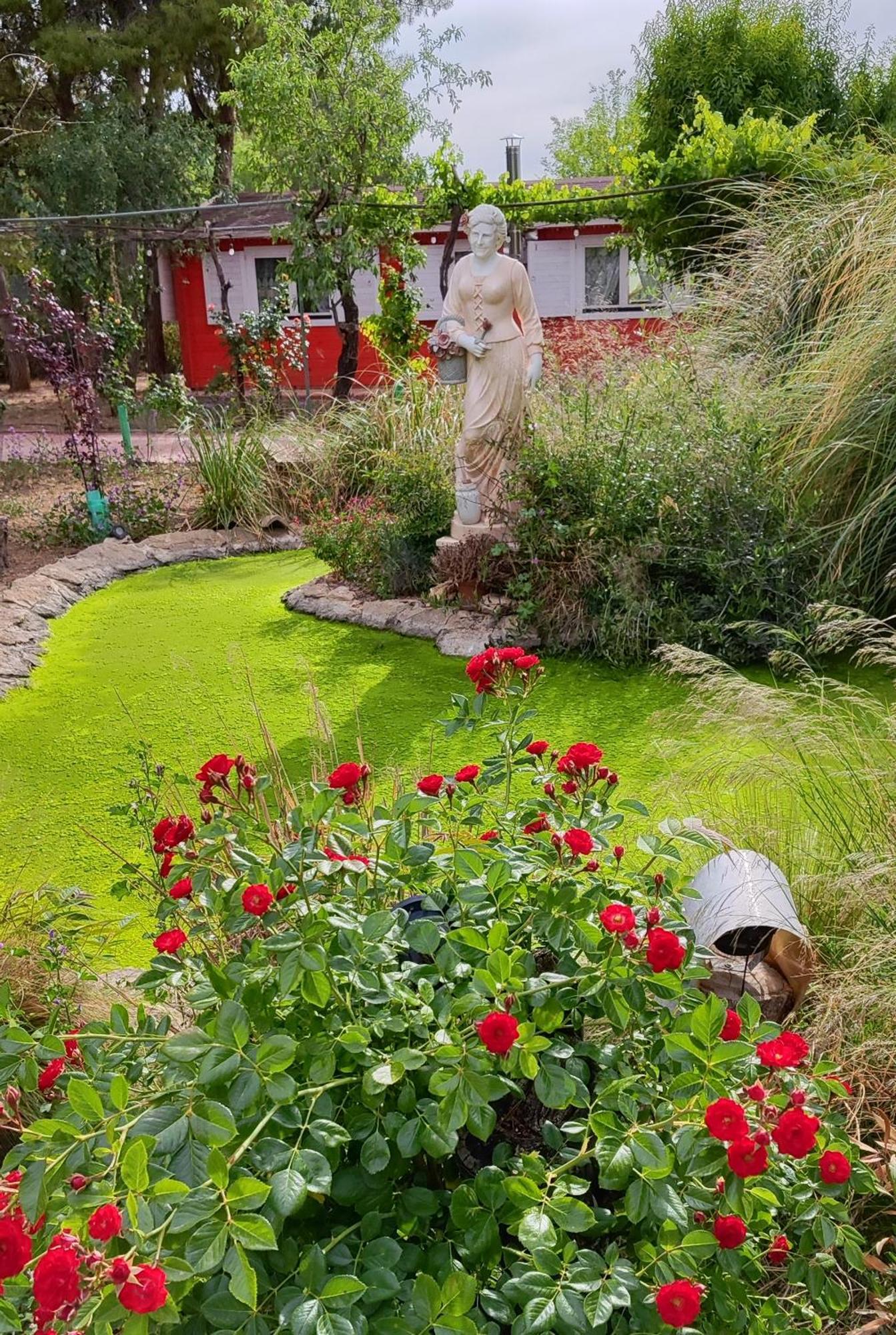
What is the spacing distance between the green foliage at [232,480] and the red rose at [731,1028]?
7.38m

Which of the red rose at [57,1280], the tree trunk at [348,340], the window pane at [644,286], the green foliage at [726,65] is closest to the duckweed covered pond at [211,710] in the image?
the red rose at [57,1280]

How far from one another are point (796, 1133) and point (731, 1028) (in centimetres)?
26

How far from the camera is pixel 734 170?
29.9 ft

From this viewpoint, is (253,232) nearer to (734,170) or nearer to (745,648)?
(734,170)

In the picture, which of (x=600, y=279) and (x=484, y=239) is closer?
(x=484, y=239)

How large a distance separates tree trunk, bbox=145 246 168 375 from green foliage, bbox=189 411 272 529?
1050 centimetres

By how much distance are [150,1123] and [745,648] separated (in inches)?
171

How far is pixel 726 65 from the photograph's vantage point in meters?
12.7

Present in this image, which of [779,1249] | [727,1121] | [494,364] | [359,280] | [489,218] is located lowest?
[779,1249]

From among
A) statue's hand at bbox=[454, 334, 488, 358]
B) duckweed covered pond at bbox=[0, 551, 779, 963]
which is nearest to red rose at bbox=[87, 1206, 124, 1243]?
duckweed covered pond at bbox=[0, 551, 779, 963]

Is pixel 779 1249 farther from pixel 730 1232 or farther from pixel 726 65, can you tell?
pixel 726 65

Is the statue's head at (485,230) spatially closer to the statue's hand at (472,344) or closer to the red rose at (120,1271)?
the statue's hand at (472,344)

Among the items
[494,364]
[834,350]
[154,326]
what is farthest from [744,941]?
[154,326]

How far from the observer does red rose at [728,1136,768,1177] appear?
3.92ft
